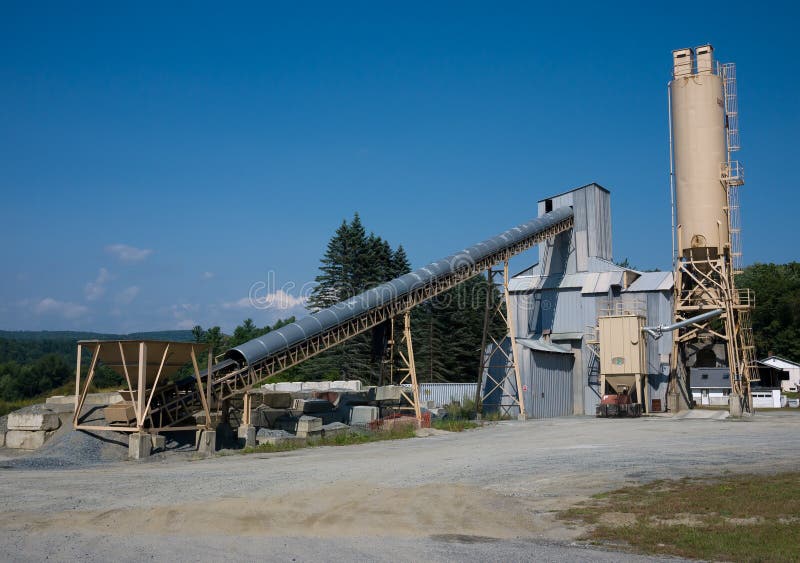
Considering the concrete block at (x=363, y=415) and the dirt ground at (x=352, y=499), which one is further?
the concrete block at (x=363, y=415)

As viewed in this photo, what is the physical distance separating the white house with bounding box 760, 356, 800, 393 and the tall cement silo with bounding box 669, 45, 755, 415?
37.1 metres

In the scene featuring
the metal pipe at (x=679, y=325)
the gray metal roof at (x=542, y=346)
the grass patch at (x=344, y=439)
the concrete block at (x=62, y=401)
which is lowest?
the grass patch at (x=344, y=439)

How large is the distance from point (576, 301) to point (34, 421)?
33634 mm

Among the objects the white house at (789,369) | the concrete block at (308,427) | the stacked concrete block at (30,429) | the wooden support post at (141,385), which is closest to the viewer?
the wooden support post at (141,385)

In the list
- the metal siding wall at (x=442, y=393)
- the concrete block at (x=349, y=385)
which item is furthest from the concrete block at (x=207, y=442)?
the metal siding wall at (x=442, y=393)

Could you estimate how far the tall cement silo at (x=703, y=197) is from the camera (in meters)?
43.5

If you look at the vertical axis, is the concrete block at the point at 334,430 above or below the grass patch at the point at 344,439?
above

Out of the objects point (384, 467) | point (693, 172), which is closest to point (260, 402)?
point (384, 467)

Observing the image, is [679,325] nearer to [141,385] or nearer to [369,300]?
[369,300]

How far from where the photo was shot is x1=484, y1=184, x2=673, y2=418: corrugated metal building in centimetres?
4488

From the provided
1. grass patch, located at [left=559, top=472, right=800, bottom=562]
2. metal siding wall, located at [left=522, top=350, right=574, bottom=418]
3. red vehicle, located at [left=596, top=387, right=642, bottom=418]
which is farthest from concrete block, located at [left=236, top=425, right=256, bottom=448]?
red vehicle, located at [left=596, top=387, right=642, bottom=418]

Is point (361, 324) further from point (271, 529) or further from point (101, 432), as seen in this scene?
point (271, 529)

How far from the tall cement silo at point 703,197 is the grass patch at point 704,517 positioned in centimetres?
2999

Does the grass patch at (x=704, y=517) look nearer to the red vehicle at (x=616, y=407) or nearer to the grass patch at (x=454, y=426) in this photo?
the grass patch at (x=454, y=426)
